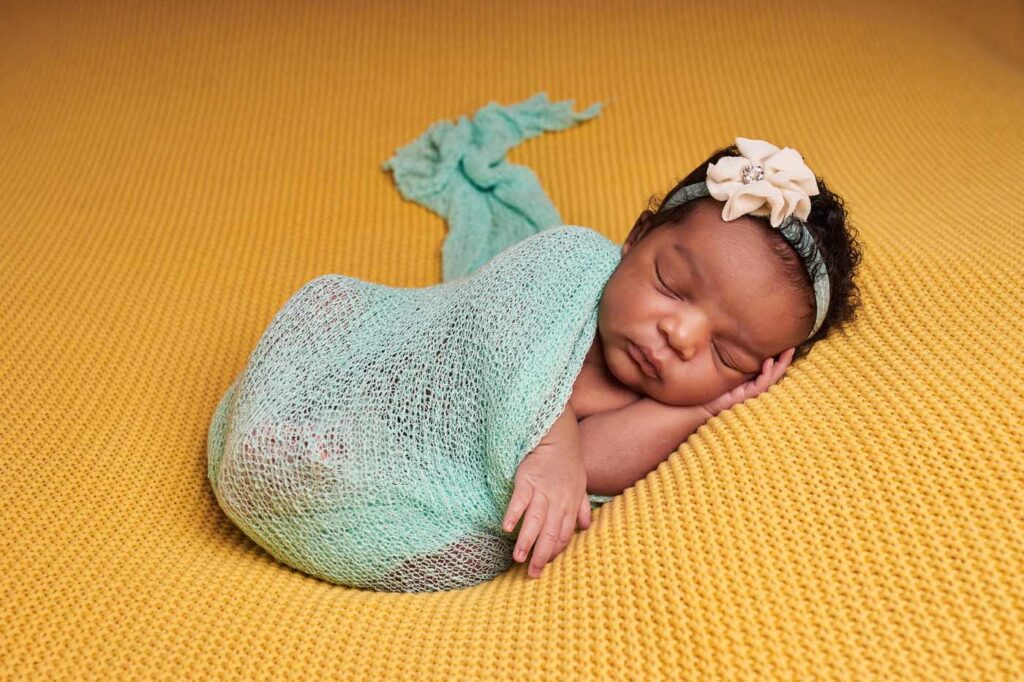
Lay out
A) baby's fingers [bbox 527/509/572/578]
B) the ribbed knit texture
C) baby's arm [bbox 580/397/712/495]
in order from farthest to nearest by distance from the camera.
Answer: baby's arm [bbox 580/397/712/495] < baby's fingers [bbox 527/509/572/578] < the ribbed knit texture

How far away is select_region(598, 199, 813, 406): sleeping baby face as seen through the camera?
1.10 m

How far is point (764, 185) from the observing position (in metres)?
1.11

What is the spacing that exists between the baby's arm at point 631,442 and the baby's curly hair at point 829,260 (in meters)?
0.17

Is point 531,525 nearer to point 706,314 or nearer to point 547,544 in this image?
point 547,544

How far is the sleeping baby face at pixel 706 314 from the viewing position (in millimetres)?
1102

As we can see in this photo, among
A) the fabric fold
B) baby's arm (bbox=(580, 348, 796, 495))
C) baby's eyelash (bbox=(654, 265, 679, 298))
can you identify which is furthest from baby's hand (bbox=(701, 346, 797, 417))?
the fabric fold

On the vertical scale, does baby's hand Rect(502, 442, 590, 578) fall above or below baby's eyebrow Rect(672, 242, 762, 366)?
below

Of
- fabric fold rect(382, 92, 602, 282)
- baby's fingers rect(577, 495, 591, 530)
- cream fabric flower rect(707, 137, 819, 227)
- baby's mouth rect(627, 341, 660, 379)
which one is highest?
cream fabric flower rect(707, 137, 819, 227)

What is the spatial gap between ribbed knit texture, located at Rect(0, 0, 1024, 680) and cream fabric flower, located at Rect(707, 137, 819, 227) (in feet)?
0.52

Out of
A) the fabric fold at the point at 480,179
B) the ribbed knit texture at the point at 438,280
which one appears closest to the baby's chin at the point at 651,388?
the ribbed knit texture at the point at 438,280

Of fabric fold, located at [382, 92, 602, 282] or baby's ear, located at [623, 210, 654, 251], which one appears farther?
fabric fold, located at [382, 92, 602, 282]

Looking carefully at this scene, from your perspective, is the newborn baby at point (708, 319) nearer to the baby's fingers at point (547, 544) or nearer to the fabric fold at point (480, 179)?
the baby's fingers at point (547, 544)

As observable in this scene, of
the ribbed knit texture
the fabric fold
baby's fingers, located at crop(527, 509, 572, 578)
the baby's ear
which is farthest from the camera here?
the fabric fold

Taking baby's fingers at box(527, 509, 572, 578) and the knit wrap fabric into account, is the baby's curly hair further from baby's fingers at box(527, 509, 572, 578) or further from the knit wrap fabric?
baby's fingers at box(527, 509, 572, 578)
